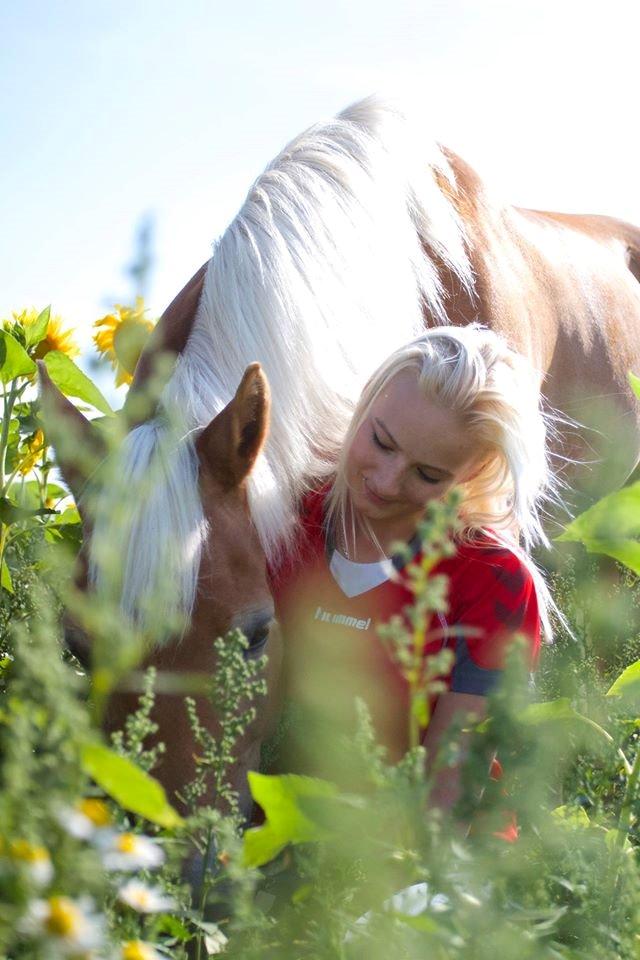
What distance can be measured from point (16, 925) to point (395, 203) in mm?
2689

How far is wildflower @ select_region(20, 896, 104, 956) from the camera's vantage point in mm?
536

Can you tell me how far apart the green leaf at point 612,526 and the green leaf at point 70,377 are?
5.77 ft

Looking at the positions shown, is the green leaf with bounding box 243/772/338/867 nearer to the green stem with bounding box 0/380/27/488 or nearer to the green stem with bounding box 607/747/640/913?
the green stem with bounding box 607/747/640/913

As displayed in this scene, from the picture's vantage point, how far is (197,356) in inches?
90.5

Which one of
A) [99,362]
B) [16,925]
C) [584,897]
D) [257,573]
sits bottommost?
[257,573]

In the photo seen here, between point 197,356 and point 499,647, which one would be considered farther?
point 197,356

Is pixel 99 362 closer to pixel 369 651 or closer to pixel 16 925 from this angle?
pixel 16 925

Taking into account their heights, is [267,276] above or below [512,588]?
above

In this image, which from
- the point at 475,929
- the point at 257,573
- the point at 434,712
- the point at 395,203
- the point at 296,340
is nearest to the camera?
the point at 475,929

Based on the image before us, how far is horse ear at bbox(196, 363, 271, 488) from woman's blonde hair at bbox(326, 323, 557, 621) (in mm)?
304

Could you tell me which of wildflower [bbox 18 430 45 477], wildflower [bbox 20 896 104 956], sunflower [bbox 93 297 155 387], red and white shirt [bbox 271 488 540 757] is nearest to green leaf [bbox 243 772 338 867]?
wildflower [bbox 20 896 104 956]

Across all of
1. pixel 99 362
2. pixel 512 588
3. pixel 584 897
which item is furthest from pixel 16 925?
pixel 512 588

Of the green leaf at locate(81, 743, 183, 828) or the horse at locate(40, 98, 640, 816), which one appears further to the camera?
the horse at locate(40, 98, 640, 816)

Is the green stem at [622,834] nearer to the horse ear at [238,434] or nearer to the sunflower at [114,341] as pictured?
the horse ear at [238,434]
